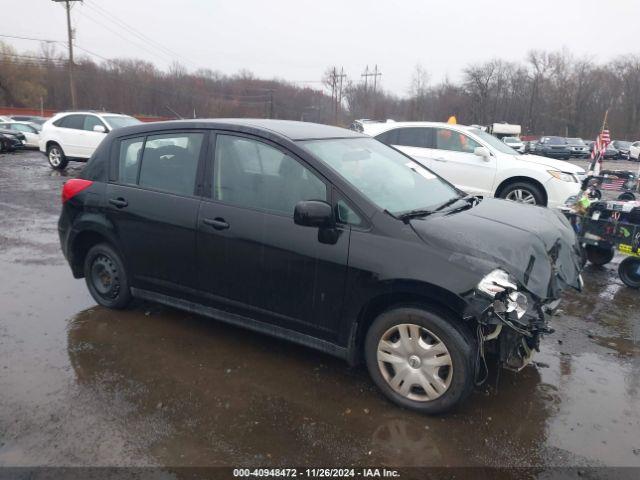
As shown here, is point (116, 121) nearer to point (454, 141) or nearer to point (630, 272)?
point (454, 141)

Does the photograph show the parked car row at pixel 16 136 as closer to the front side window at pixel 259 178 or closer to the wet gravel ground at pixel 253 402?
the wet gravel ground at pixel 253 402

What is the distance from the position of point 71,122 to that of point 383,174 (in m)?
13.8

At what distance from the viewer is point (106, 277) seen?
181 inches

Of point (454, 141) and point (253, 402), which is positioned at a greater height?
point (454, 141)

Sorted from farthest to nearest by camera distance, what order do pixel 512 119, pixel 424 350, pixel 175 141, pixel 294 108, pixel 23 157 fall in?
pixel 294 108 < pixel 512 119 < pixel 23 157 < pixel 175 141 < pixel 424 350

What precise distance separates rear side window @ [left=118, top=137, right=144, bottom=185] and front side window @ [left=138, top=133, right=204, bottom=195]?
0.08 m

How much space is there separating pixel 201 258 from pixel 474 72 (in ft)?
252

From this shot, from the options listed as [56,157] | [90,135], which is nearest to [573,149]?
[90,135]

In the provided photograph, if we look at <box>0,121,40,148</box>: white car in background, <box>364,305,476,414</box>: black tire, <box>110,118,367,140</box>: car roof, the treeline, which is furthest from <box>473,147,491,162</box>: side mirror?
the treeline

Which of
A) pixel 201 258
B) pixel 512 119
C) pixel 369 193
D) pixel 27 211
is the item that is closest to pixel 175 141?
pixel 201 258

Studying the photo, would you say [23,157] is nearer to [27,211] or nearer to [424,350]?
[27,211]

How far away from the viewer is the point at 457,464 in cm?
269

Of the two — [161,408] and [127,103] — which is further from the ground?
[127,103]

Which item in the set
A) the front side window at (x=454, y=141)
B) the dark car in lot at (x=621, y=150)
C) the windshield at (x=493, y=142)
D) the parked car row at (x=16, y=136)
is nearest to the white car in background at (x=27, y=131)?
the parked car row at (x=16, y=136)
